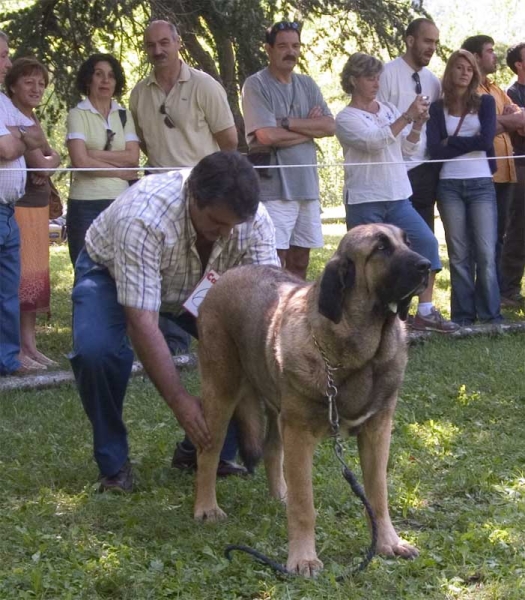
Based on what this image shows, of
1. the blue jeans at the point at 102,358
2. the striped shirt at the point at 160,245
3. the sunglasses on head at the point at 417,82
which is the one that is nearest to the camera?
the striped shirt at the point at 160,245

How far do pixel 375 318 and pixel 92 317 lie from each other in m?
1.59

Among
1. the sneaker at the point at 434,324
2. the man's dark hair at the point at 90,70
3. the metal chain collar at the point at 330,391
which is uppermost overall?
the man's dark hair at the point at 90,70

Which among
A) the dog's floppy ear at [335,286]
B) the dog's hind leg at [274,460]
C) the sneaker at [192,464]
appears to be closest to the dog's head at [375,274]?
the dog's floppy ear at [335,286]

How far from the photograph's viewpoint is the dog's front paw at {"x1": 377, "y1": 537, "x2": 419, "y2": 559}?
4262mm

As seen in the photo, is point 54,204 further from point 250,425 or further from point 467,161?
point 250,425

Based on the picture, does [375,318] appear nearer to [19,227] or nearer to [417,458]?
[417,458]

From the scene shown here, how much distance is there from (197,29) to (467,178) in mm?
3114

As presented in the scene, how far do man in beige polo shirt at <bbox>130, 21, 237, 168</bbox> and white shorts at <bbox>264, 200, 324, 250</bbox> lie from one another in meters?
0.68

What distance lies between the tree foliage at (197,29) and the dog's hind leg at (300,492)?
5689 millimetres

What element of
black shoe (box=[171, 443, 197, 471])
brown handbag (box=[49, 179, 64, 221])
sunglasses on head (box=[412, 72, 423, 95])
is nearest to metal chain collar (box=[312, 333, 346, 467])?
black shoe (box=[171, 443, 197, 471])

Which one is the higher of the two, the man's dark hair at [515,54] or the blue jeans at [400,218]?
the man's dark hair at [515,54]

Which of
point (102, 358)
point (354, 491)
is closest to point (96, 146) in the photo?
point (102, 358)

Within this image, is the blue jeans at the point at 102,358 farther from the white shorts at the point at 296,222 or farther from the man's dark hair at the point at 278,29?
the man's dark hair at the point at 278,29

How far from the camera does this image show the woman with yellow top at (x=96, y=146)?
8.09 m
